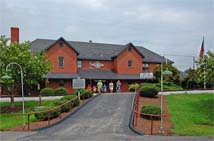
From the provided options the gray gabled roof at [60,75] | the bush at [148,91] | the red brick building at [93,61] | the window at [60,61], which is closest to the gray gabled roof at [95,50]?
the red brick building at [93,61]

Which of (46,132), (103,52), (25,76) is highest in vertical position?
(103,52)

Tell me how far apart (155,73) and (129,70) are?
4.01 metres

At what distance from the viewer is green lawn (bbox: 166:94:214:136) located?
17.1 meters

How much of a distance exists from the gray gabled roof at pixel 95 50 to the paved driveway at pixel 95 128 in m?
23.0

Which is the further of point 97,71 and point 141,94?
point 97,71

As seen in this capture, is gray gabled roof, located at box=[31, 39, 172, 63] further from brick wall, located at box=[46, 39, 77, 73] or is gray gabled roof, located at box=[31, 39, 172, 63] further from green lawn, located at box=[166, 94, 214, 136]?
green lawn, located at box=[166, 94, 214, 136]

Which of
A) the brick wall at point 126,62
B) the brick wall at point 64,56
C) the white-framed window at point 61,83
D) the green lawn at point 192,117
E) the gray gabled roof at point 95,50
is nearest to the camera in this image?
the green lawn at point 192,117

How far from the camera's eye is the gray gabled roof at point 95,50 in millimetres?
48812

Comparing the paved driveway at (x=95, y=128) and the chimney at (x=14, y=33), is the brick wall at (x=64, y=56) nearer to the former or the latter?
the chimney at (x=14, y=33)

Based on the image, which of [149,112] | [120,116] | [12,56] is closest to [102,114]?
[120,116]

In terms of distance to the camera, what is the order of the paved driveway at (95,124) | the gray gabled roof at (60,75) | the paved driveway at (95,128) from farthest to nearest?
the gray gabled roof at (60,75) → the paved driveway at (95,124) → the paved driveway at (95,128)

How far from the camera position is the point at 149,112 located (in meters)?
20.4

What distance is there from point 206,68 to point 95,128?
13.7 meters

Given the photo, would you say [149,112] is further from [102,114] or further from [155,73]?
[155,73]
